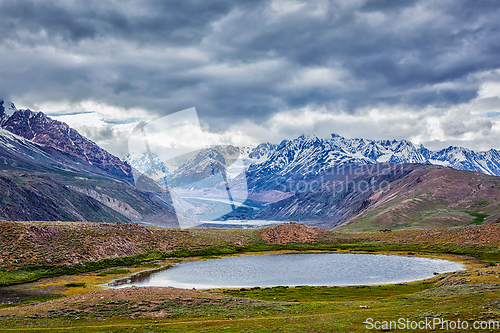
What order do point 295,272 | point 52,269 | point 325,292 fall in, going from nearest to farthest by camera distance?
point 325,292 < point 52,269 < point 295,272

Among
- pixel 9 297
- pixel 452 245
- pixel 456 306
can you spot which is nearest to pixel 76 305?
pixel 9 297

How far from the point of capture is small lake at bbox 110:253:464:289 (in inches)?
2817

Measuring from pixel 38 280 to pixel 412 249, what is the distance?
106 meters

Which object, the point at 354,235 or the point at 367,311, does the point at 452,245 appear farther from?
the point at 367,311

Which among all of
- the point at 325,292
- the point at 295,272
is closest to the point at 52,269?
the point at 295,272
